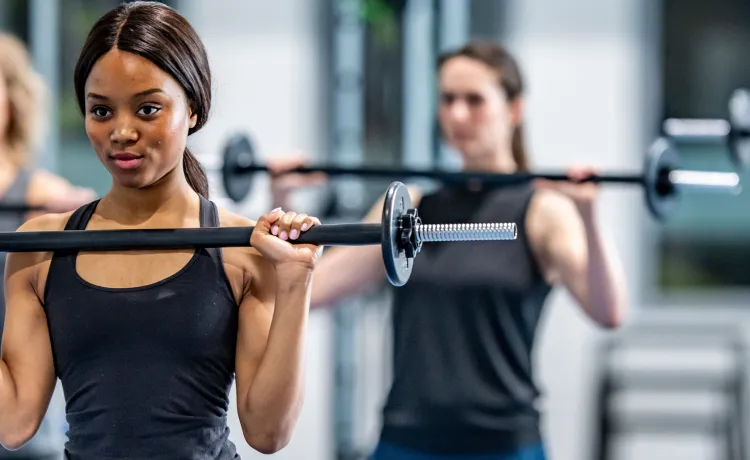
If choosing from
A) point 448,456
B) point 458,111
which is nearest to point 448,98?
point 458,111

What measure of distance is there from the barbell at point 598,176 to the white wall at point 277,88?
1596 mm

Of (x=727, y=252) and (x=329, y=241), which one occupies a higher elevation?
(x=329, y=241)

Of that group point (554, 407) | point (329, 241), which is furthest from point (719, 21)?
point (329, 241)

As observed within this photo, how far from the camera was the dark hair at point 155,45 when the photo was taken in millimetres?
1462

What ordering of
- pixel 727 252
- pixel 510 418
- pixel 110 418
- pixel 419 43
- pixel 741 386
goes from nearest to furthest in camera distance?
pixel 110 418 → pixel 510 418 → pixel 419 43 → pixel 741 386 → pixel 727 252

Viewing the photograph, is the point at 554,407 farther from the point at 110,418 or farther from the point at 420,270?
the point at 110,418

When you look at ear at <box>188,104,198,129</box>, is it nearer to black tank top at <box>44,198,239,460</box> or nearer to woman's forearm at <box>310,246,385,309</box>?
black tank top at <box>44,198,239,460</box>

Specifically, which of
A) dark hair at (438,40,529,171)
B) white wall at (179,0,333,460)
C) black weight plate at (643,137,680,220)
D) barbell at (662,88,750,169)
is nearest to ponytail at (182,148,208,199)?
dark hair at (438,40,529,171)

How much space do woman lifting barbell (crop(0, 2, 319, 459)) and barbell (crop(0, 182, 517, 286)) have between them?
0.09 ft

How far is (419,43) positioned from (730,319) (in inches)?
65.7

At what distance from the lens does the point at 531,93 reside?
450cm

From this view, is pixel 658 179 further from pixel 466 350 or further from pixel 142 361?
pixel 142 361

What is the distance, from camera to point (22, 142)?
3.17 metres

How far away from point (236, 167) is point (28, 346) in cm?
148
